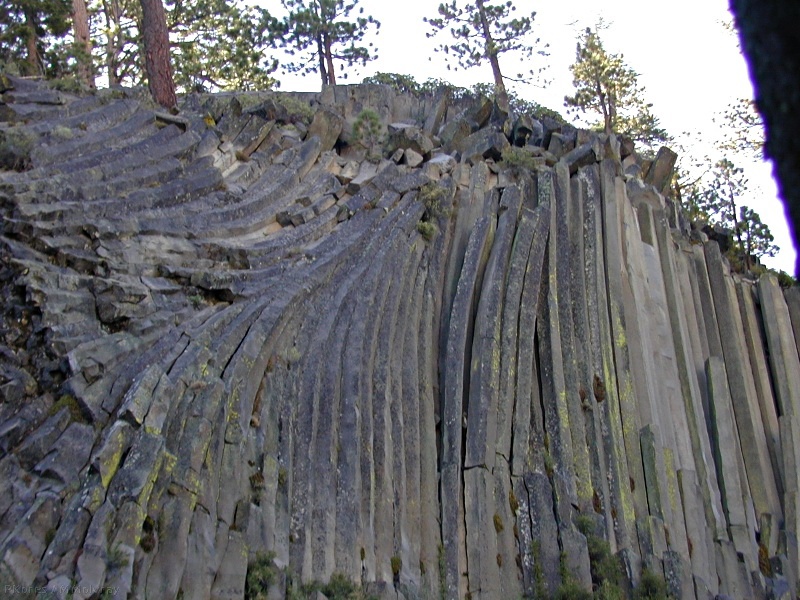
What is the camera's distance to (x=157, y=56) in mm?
23031

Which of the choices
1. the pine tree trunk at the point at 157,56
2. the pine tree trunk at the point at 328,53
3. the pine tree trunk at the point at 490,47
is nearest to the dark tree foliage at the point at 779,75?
the pine tree trunk at the point at 157,56

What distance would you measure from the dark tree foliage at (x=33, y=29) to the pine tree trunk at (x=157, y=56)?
15.1 ft

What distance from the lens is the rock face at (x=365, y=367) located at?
12.5m

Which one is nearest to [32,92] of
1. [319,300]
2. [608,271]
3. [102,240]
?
[102,240]

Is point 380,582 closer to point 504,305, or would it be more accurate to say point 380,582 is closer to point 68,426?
point 68,426

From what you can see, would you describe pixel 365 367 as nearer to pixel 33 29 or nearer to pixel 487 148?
pixel 487 148

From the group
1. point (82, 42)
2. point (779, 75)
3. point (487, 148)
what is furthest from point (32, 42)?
point (779, 75)

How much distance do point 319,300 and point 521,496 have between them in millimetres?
4457

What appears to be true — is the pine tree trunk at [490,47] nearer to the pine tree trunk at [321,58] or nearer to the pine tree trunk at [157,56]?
the pine tree trunk at [321,58]

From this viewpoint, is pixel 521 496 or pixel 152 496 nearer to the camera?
pixel 152 496

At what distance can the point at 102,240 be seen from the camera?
1570 cm

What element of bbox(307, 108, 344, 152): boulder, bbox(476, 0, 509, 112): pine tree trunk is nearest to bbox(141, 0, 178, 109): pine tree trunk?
bbox(307, 108, 344, 152): boulder

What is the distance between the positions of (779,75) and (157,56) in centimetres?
2152

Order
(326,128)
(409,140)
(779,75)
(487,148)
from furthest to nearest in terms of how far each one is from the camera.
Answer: (487,148), (409,140), (326,128), (779,75)
